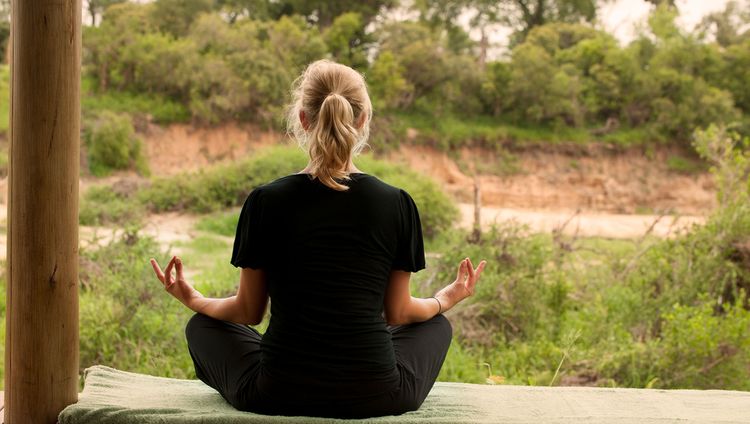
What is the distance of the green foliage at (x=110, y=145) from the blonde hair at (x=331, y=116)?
1212 centimetres

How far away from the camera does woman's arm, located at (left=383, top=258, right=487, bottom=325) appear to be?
2109mm

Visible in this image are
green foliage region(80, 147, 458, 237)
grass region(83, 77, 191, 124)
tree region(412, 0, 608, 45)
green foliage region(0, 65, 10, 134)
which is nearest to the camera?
green foliage region(80, 147, 458, 237)

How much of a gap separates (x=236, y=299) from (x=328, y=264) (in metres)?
0.31

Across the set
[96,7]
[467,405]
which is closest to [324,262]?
[467,405]

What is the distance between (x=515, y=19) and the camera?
1952 cm

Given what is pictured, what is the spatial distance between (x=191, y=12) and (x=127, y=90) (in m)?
2.20

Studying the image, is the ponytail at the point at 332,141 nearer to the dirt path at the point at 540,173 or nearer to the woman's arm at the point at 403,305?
the woman's arm at the point at 403,305

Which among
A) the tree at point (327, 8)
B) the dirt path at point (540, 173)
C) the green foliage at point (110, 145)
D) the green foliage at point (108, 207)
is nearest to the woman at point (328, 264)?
the green foliage at point (108, 207)

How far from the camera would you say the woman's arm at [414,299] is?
2109 mm

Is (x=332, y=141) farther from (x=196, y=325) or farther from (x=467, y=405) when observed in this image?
(x=467, y=405)

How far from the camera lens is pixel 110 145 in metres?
13.6

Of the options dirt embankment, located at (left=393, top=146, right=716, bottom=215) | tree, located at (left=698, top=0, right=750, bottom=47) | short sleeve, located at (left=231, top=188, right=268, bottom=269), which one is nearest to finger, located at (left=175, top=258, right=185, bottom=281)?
short sleeve, located at (left=231, top=188, right=268, bottom=269)

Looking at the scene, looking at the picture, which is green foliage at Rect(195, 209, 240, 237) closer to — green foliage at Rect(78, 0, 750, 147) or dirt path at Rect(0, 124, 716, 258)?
dirt path at Rect(0, 124, 716, 258)

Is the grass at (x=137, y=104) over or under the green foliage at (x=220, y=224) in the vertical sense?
over
